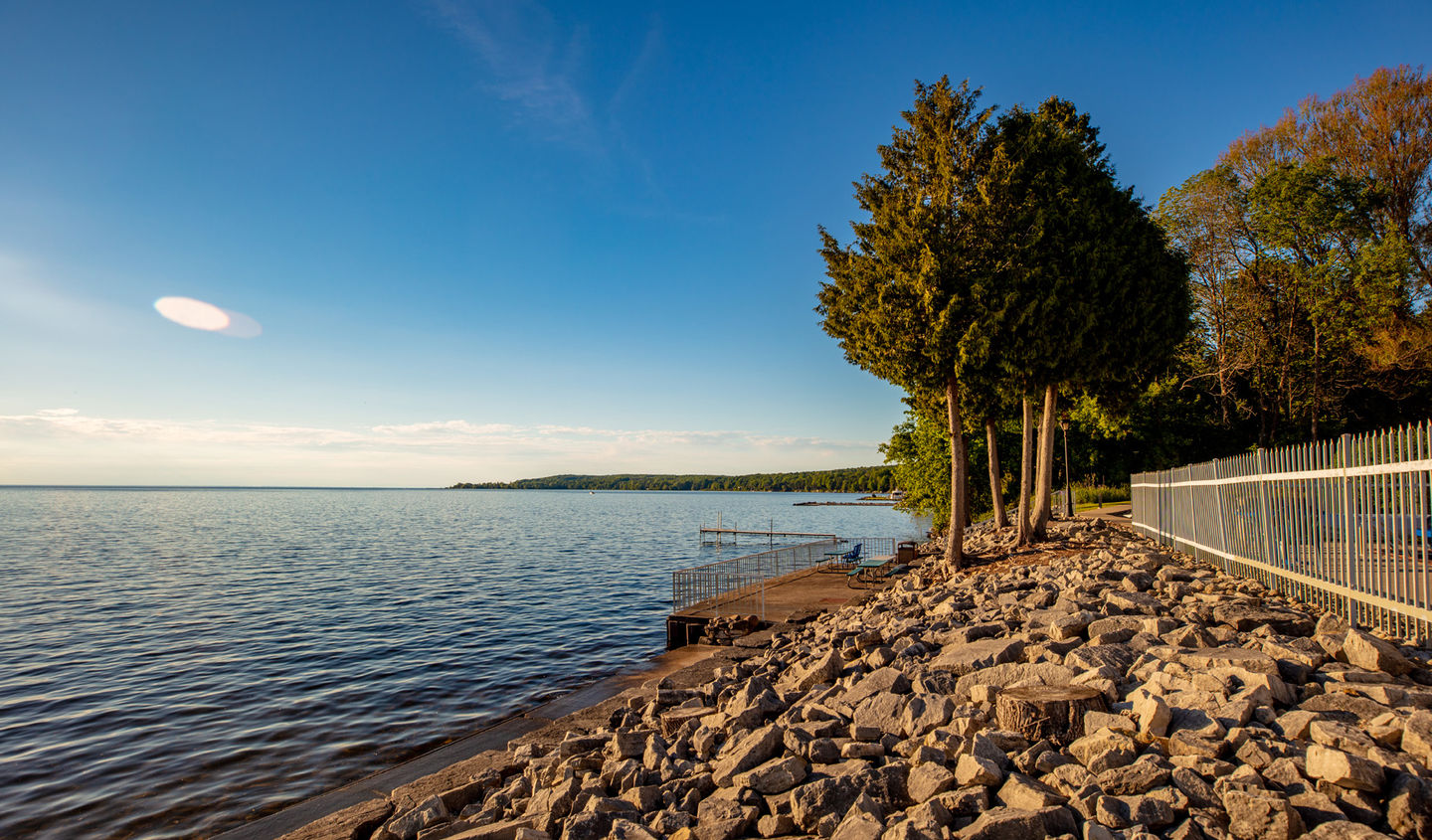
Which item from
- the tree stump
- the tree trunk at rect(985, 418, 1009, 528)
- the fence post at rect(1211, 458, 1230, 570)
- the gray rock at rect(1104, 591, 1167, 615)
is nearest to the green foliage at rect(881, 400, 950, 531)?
the tree trunk at rect(985, 418, 1009, 528)

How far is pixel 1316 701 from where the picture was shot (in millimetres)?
4758

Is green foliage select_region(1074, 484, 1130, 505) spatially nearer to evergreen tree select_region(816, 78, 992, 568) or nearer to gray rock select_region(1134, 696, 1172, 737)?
evergreen tree select_region(816, 78, 992, 568)

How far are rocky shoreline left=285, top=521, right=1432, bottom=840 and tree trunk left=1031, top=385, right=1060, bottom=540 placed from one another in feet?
31.2

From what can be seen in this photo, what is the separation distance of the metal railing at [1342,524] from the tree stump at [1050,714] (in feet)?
10.5

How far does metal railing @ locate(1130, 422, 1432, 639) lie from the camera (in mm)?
6305

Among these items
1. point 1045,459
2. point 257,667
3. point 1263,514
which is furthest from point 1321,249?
point 257,667

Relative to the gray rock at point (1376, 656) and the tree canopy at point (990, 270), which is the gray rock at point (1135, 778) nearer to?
the gray rock at point (1376, 656)

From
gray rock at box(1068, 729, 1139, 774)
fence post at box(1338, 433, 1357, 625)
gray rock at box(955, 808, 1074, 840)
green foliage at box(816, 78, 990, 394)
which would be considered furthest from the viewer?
green foliage at box(816, 78, 990, 394)

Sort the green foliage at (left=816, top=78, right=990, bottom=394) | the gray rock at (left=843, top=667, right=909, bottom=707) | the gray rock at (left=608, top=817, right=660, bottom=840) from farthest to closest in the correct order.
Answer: the green foliage at (left=816, top=78, right=990, bottom=394) < the gray rock at (left=843, top=667, right=909, bottom=707) < the gray rock at (left=608, top=817, right=660, bottom=840)

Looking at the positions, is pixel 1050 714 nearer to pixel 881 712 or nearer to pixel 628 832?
pixel 881 712

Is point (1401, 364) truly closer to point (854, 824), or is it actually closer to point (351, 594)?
point (854, 824)

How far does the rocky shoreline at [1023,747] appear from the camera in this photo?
12.6ft

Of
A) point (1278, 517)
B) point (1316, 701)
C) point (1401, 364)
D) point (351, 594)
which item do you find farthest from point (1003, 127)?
point (351, 594)

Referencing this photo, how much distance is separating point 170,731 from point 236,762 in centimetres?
262
